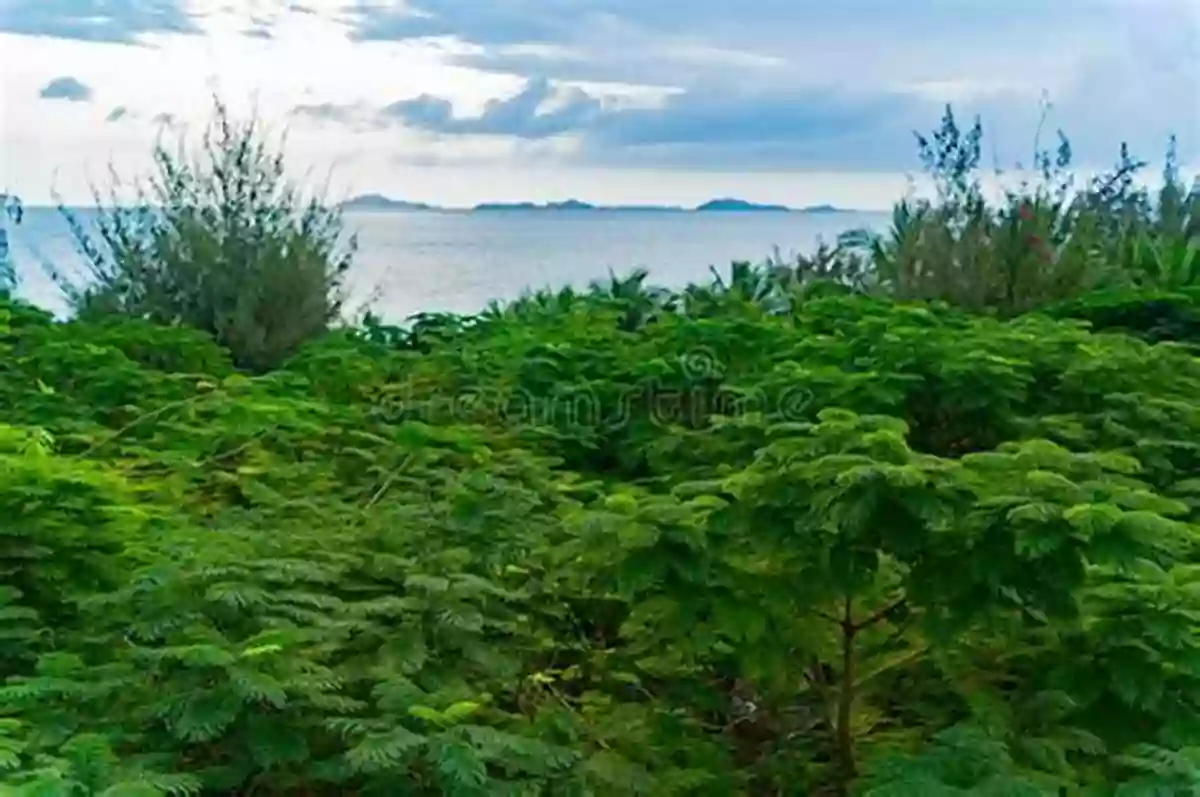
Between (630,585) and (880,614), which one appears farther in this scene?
(880,614)

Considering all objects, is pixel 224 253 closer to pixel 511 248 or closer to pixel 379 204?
pixel 379 204

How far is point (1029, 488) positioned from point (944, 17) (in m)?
5.46

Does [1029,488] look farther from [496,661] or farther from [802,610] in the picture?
[496,661]

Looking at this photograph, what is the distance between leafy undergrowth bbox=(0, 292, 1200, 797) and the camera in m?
1.80

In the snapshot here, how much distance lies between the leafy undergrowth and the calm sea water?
3.35m

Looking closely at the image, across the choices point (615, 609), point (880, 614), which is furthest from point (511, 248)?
point (880, 614)

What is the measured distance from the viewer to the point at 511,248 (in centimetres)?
838

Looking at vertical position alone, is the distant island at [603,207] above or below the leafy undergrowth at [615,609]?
above

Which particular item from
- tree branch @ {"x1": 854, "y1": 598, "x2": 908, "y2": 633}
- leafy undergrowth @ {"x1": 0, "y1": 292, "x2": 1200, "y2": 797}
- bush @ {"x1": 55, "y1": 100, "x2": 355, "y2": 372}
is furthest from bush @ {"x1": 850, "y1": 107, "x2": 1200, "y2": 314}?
tree branch @ {"x1": 854, "y1": 598, "x2": 908, "y2": 633}

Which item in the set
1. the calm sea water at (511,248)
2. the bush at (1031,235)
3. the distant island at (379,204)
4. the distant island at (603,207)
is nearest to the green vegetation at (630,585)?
the bush at (1031,235)

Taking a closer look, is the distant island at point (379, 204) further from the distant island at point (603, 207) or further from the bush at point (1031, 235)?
the bush at point (1031, 235)

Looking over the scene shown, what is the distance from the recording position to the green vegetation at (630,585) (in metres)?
1.81

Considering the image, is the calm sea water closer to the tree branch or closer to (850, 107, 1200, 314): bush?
(850, 107, 1200, 314): bush

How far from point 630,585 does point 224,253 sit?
4322 mm
